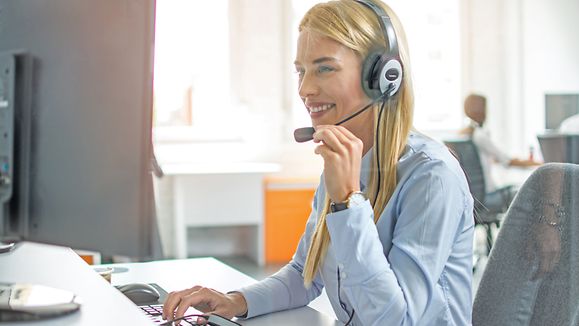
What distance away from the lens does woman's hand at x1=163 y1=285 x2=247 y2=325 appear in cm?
93

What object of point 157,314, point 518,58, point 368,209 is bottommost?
point 157,314

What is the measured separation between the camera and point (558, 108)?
12.4ft

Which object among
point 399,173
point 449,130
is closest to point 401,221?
point 399,173

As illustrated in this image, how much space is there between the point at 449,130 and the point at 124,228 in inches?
119

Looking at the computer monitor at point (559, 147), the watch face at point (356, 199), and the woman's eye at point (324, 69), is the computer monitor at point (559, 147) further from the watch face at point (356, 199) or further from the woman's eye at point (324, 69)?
the watch face at point (356, 199)

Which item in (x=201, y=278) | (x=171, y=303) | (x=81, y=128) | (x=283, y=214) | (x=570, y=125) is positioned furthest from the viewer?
(x=570, y=125)

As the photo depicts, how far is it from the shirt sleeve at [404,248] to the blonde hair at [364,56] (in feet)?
0.26

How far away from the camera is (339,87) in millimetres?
1066

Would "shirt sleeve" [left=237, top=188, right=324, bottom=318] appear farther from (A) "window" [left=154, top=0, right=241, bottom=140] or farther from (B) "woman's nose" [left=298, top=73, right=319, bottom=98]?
(A) "window" [left=154, top=0, right=241, bottom=140]

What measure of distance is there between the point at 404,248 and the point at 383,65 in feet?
0.87

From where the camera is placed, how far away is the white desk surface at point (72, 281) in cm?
68

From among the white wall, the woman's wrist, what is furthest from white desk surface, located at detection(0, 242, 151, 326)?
the white wall

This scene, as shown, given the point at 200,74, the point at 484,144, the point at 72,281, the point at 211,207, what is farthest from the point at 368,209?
the point at 484,144

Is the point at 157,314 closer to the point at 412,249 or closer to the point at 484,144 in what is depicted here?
the point at 412,249
